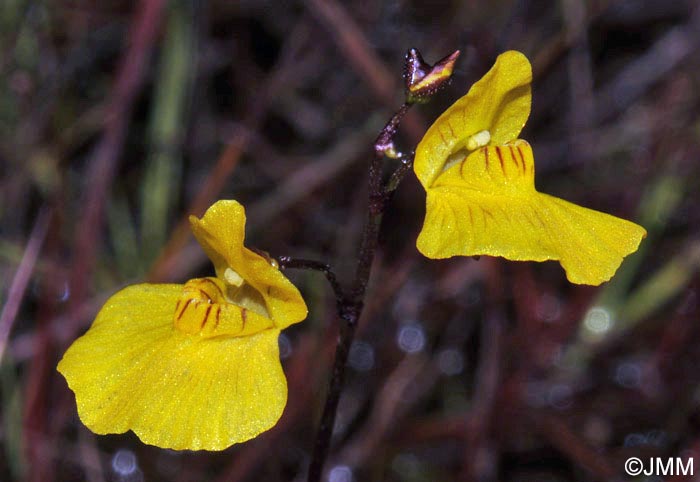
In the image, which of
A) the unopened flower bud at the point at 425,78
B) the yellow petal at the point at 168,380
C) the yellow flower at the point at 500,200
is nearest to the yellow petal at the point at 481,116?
the yellow flower at the point at 500,200

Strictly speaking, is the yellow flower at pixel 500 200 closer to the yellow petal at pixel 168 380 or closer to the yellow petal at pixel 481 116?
the yellow petal at pixel 481 116

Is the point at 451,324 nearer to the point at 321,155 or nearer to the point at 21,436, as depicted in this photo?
the point at 321,155

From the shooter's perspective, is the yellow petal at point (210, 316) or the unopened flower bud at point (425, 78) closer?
the unopened flower bud at point (425, 78)

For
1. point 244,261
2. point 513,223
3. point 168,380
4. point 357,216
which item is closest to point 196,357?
point 168,380

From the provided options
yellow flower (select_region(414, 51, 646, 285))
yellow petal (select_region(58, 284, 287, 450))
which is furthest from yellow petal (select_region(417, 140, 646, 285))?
yellow petal (select_region(58, 284, 287, 450))

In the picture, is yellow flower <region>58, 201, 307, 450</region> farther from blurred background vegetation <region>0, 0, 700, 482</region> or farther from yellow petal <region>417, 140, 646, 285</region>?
blurred background vegetation <region>0, 0, 700, 482</region>
